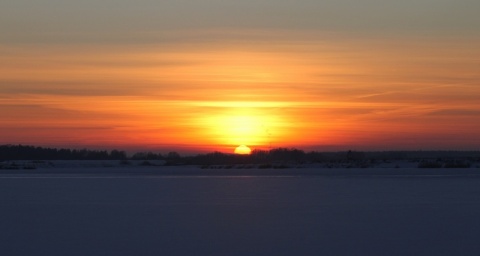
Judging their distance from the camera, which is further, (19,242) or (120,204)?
(120,204)

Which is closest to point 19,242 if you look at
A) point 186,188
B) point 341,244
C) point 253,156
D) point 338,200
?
point 341,244

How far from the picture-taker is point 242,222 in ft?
43.6

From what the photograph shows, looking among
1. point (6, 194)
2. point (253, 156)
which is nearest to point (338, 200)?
point (6, 194)

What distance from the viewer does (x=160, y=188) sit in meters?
22.6

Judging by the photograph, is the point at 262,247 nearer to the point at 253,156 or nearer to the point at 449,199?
the point at 449,199

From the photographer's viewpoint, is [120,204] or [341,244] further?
[120,204]

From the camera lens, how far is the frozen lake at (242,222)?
10492 mm

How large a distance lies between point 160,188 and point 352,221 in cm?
1030

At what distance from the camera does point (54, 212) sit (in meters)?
15.1

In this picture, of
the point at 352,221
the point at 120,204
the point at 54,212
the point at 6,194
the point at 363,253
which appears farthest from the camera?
the point at 6,194

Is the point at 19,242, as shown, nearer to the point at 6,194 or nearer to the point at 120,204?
the point at 120,204

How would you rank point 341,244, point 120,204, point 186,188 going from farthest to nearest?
point 186,188 → point 120,204 → point 341,244

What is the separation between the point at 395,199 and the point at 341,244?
7.25m

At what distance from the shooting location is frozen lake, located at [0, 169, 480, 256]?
10492 millimetres
